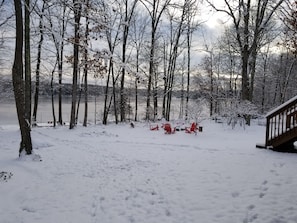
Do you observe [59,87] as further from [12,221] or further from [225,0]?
[12,221]

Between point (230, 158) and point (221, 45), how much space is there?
32.4m

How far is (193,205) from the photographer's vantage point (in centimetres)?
555

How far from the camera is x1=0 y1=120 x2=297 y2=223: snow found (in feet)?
16.8

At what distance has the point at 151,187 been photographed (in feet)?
21.6

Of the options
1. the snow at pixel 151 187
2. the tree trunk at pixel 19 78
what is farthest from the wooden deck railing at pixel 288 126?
the tree trunk at pixel 19 78

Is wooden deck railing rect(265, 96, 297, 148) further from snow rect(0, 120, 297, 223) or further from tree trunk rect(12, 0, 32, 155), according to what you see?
tree trunk rect(12, 0, 32, 155)

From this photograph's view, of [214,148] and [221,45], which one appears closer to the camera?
[214,148]

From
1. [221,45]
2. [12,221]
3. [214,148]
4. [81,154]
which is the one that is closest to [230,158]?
[214,148]

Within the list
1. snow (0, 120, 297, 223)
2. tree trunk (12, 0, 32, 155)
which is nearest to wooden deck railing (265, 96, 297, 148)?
snow (0, 120, 297, 223)

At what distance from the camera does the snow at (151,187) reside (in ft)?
16.8

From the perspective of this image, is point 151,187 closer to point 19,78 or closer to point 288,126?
point 288,126

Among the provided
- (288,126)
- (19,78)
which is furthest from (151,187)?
→ (19,78)

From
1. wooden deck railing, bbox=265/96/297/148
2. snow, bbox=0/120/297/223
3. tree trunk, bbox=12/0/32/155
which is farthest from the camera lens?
wooden deck railing, bbox=265/96/297/148

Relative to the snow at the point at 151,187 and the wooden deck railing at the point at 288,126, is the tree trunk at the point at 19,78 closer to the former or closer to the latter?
the snow at the point at 151,187
